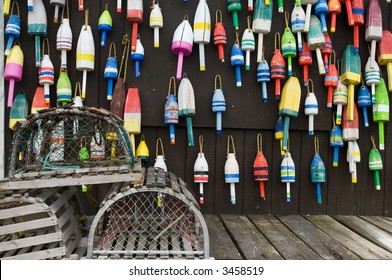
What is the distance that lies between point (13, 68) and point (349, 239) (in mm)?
2727

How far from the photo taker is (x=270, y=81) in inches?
130

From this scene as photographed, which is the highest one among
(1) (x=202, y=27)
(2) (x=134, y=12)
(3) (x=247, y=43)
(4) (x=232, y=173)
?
(2) (x=134, y=12)

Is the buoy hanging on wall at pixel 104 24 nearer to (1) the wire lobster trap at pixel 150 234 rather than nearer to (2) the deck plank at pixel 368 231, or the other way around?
(1) the wire lobster trap at pixel 150 234

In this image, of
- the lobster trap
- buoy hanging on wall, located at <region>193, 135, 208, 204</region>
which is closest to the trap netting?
the lobster trap

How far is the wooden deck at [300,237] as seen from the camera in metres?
2.36

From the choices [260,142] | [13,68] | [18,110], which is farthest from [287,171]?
[13,68]

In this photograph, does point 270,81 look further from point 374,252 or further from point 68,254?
point 68,254

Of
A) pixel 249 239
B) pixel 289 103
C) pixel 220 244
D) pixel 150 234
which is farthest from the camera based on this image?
pixel 289 103

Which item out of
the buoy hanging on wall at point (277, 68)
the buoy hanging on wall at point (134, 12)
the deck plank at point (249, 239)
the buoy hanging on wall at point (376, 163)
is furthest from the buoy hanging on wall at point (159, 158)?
the buoy hanging on wall at point (376, 163)

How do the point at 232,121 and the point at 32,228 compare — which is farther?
the point at 232,121

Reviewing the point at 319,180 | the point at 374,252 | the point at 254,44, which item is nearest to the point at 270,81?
the point at 254,44

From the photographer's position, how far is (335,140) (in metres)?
3.27

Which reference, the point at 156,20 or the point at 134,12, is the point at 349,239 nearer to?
the point at 156,20

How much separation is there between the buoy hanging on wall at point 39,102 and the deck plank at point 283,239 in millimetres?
1860
